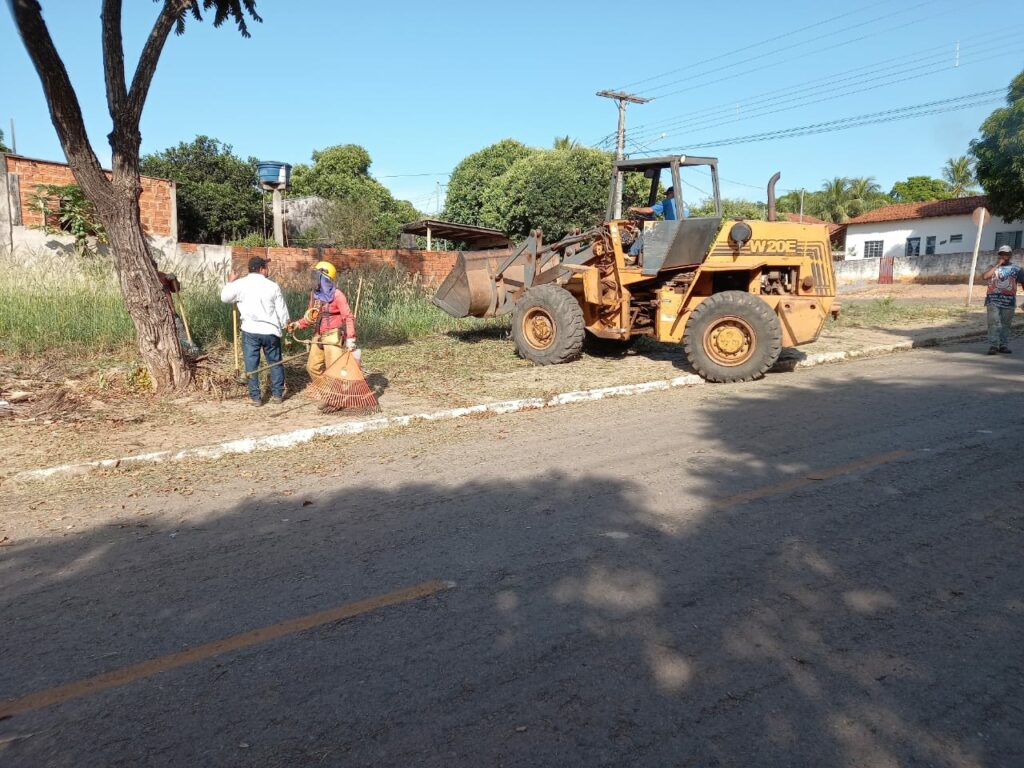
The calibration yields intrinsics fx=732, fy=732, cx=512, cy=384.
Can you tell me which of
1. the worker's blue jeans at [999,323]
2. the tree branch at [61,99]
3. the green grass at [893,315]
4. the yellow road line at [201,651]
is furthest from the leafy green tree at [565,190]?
the yellow road line at [201,651]

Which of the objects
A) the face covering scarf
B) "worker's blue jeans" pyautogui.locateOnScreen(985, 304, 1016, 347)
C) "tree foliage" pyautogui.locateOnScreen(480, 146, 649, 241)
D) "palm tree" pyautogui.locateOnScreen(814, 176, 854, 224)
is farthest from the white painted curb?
"palm tree" pyautogui.locateOnScreen(814, 176, 854, 224)

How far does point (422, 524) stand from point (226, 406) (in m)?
4.49

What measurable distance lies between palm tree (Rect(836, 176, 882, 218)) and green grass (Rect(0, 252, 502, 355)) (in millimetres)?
49723

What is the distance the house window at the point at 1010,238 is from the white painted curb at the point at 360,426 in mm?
31476

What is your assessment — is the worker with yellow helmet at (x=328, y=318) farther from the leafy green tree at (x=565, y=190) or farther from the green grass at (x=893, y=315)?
the leafy green tree at (x=565, y=190)

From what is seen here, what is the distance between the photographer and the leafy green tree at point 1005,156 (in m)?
26.0

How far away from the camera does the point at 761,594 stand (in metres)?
3.66

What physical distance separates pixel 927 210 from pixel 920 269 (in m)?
6.41

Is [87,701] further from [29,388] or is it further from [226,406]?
[29,388]

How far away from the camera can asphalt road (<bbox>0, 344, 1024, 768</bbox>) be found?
2.66m

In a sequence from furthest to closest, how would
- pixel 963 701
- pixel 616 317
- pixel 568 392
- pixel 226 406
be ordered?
pixel 616 317 < pixel 568 392 < pixel 226 406 < pixel 963 701

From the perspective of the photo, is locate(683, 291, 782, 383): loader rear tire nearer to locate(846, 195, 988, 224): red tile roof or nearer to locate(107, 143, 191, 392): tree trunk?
locate(107, 143, 191, 392): tree trunk

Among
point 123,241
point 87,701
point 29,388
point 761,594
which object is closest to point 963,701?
point 761,594

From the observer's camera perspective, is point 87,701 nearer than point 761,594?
Yes
